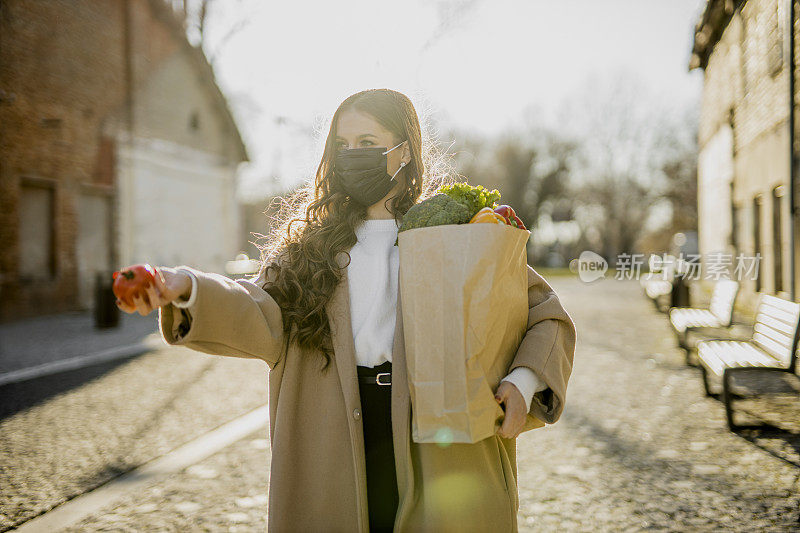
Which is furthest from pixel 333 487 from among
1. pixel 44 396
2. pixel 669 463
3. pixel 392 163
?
pixel 44 396

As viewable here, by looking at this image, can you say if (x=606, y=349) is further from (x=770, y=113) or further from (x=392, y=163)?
(x=392, y=163)

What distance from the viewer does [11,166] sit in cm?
1371

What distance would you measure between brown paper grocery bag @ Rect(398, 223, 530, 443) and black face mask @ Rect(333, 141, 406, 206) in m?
0.46

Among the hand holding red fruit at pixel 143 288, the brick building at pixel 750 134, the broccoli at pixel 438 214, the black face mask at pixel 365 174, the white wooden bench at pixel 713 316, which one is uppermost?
the brick building at pixel 750 134

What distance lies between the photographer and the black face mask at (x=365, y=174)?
2080mm

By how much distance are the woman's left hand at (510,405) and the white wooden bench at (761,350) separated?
430cm

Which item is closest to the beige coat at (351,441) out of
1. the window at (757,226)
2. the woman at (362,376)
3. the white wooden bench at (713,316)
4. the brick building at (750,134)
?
the woman at (362,376)

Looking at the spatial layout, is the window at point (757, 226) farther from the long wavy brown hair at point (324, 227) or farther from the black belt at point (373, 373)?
the black belt at point (373, 373)

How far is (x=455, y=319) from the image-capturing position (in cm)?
163

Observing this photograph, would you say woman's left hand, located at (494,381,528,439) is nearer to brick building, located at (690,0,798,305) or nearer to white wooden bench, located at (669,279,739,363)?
white wooden bench, located at (669,279,739,363)

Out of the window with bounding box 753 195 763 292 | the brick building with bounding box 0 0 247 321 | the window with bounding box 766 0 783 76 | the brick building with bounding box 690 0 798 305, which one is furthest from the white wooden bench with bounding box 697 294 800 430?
the brick building with bounding box 0 0 247 321

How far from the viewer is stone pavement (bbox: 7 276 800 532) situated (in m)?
3.57

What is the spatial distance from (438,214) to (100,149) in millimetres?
16932

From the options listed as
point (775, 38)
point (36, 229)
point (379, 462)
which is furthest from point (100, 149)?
point (379, 462)
